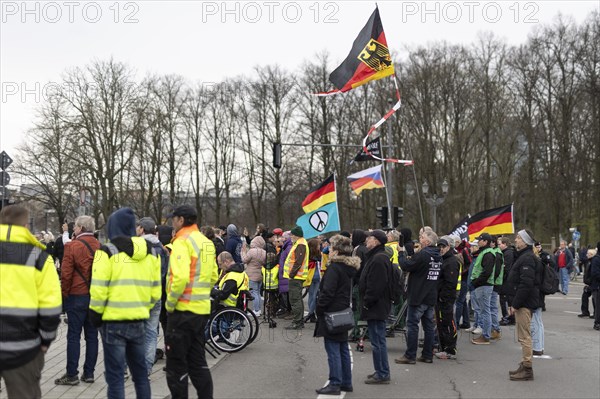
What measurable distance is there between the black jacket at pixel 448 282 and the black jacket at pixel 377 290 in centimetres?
185

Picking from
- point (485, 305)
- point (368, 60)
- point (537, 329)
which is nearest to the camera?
point (537, 329)

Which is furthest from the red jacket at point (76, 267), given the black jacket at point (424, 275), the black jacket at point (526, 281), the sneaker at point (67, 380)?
the black jacket at point (526, 281)

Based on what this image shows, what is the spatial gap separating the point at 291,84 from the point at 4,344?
44.8 m

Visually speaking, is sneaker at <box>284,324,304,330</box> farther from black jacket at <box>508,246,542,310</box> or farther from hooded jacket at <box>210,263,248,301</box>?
black jacket at <box>508,246,542,310</box>

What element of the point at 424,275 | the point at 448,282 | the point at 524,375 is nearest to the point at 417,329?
the point at 424,275

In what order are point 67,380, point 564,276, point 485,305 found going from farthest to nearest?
point 564,276 < point 485,305 < point 67,380

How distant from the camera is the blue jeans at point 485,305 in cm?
1145

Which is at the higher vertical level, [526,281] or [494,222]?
[494,222]

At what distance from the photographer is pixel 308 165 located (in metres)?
47.8

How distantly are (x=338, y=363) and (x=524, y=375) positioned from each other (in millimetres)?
2521

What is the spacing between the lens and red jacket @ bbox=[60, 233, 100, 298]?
24.4ft

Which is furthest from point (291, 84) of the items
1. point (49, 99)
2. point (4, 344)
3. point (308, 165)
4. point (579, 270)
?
point (4, 344)

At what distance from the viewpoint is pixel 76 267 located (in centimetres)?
745

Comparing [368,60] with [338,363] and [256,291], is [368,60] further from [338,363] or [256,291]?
[338,363]
